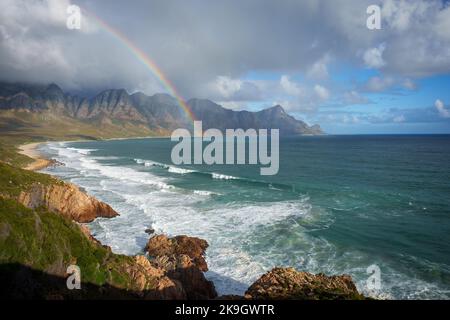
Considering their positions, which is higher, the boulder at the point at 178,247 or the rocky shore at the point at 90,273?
the rocky shore at the point at 90,273

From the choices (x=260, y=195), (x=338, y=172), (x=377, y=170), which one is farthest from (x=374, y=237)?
(x=377, y=170)

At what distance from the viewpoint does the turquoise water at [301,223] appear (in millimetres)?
26203

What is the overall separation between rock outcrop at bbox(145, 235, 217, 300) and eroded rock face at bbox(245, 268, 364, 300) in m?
4.17

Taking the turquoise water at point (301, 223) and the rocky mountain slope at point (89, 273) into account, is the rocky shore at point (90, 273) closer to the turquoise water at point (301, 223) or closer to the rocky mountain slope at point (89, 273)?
the rocky mountain slope at point (89, 273)

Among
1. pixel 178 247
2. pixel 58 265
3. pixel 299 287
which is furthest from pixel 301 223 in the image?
pixel 58 265

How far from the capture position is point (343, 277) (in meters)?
20.9

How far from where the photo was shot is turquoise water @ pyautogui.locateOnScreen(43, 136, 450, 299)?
2620 centimetres

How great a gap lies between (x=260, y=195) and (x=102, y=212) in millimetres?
25735

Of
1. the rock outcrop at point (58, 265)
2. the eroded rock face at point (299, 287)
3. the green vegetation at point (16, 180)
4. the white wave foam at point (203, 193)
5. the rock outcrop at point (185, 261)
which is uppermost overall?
the green vegetation at point (16, 180)

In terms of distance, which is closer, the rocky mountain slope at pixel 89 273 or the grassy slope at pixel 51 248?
the rocky mountain slope at pixel 89 273

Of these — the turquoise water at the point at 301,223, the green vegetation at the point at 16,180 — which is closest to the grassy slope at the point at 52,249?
the turquoise water at the point at 301,223

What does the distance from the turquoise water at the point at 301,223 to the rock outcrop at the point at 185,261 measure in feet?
4.46
